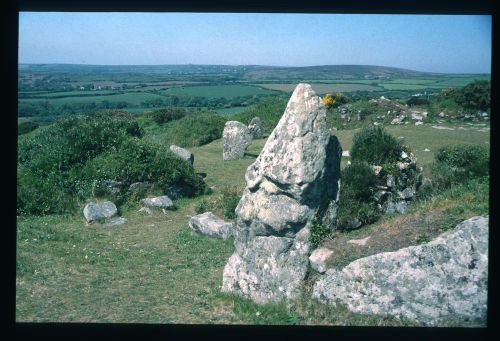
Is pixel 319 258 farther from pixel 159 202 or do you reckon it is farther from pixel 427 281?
pixel 159 202

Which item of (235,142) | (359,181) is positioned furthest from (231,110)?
(359,181)

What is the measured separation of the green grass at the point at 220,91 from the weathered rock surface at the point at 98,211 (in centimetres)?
3008

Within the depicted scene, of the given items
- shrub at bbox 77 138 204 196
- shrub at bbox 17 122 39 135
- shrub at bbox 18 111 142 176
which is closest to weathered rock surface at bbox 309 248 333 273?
shrub at bbox 77 138 204 196

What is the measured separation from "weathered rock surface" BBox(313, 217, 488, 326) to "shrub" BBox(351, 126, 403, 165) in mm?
6010

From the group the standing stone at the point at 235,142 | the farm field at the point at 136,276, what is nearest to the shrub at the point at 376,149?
the farm field at the point at 136,276

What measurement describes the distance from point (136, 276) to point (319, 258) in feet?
13.5

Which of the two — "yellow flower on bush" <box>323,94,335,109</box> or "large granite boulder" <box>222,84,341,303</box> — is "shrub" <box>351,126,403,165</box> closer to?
"large granite boulder" <box>222,84,341,303</box>

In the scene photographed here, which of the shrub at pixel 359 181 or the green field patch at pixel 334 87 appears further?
the green field patch at pixel 334 87

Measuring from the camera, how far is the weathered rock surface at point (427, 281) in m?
7.75

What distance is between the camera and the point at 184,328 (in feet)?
25.9

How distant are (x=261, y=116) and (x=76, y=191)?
22338 mm

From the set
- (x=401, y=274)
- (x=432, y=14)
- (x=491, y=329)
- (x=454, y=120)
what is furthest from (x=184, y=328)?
(x=454, y=120)

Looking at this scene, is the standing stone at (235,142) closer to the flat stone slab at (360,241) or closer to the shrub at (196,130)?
the shrub at (196,130)
